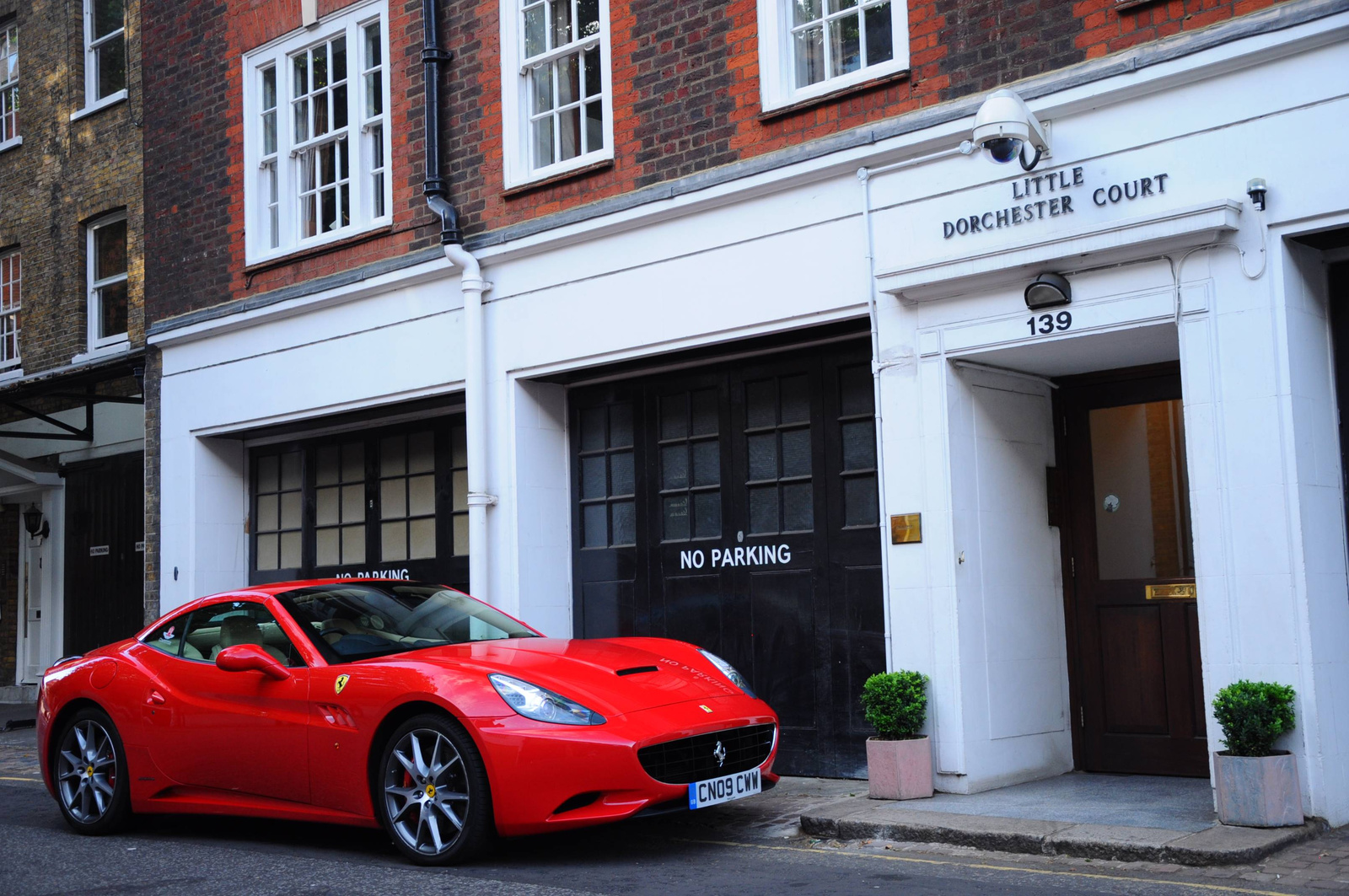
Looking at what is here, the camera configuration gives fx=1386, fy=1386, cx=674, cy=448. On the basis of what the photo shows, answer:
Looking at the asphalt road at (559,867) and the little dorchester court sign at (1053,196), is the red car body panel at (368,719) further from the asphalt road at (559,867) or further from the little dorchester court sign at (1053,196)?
the little dorchester court sign at (1053,196)

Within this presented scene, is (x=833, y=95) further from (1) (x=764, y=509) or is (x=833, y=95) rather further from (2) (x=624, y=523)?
(2) (x=624, y=523)

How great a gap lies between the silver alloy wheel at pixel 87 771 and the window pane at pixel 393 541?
4732 mm

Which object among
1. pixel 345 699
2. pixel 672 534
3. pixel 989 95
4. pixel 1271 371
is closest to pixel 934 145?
pixel 989 95

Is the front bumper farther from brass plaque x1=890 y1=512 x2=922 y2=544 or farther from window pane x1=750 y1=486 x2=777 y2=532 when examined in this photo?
window pane x1=750 y1=486 x2=777 y2=532

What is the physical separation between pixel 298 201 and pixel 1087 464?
8.13m

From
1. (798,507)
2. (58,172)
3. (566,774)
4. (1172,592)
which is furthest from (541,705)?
(58,172)

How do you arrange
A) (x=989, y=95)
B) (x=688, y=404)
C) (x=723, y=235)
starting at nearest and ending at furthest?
(x=989, y=95) < (x=723, y=235) < (x=688, y=404)

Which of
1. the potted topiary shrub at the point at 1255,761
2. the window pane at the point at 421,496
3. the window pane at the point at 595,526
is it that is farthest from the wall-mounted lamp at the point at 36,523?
the potted topiary shrub at the point at 1255,761

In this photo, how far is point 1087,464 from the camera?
923 cm

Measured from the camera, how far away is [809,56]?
967cm

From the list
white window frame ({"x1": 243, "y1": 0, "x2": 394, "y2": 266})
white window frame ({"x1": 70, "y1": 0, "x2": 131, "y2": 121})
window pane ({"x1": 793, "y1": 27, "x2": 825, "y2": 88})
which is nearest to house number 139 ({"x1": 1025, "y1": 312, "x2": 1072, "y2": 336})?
window pane ({"x1": 793, "y1": 27, "x2": 825, "y2": 88})

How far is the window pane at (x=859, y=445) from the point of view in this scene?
370 inches

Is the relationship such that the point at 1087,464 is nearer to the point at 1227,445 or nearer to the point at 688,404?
the point at 1227,445

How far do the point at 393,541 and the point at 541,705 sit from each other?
22.3 feet
